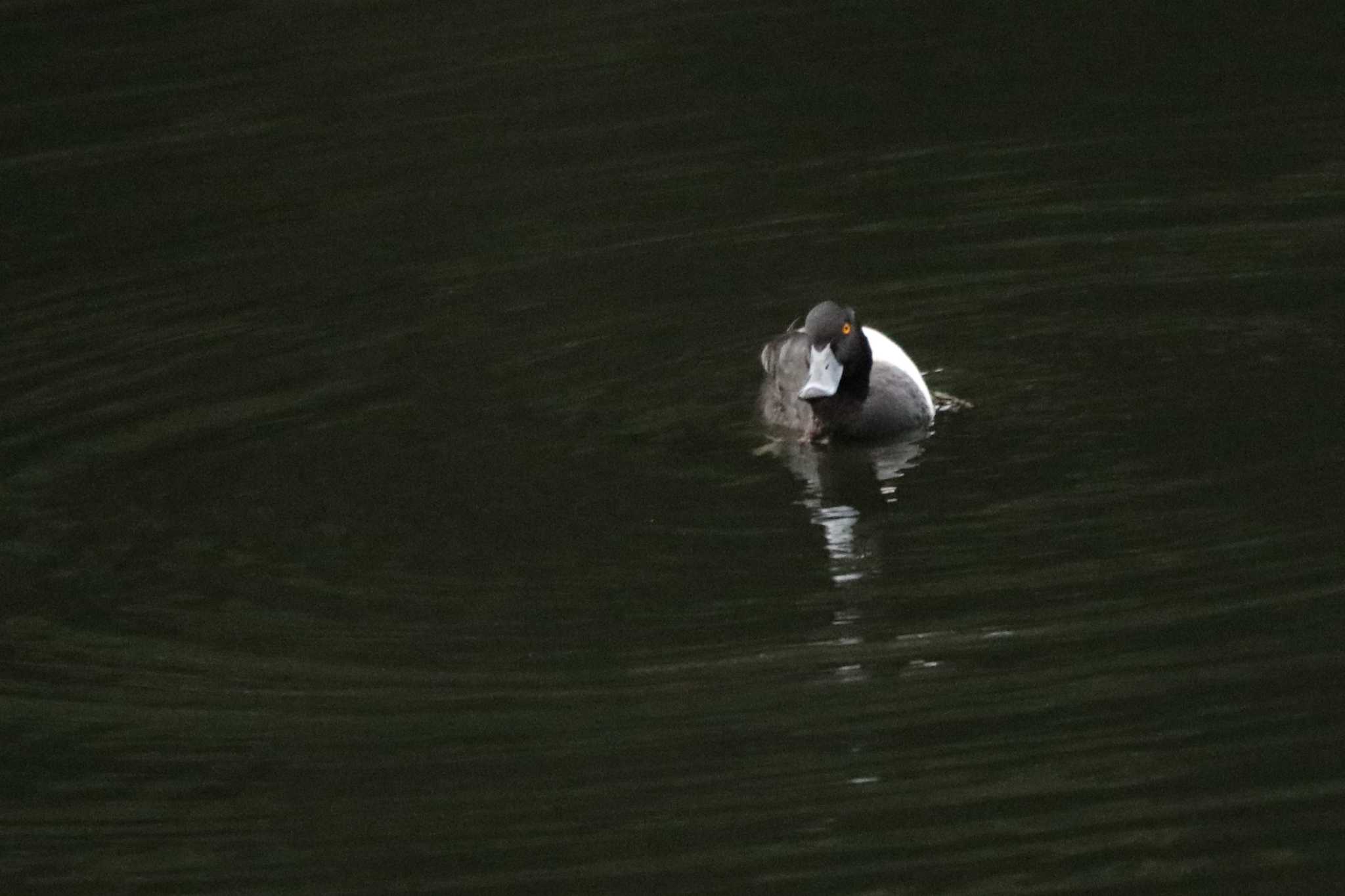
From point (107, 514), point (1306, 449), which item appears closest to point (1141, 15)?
point (1306, 449)

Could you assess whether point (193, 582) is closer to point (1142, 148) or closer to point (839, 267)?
point (839, 267)

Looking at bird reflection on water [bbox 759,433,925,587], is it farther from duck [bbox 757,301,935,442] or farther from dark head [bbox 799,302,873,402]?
dark head [bbox 799,302,873,402]

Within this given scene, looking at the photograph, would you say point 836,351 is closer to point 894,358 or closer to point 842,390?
point 842,390

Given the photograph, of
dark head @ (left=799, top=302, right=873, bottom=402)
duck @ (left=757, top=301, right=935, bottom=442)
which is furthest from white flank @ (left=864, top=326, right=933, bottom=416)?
dark head @ (left=799, top=302, right=873, bottom=402)

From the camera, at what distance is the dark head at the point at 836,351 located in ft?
36.8

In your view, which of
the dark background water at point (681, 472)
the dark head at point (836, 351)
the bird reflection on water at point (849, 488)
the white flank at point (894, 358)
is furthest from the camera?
the white flank at point (894, 358)

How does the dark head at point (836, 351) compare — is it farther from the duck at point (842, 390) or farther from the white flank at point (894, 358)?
Answer: the white flank at point (894, 358)

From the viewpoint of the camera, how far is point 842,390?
449 inches

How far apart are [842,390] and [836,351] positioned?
0.63ft

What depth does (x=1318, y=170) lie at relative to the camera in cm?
1418

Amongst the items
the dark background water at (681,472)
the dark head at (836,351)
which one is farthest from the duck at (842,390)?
the dark background water at (681,472)

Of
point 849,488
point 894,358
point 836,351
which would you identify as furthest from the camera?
point 894,358

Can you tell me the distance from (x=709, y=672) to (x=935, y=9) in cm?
1086

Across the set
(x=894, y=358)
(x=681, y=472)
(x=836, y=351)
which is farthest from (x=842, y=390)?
(x=681, y=472)
